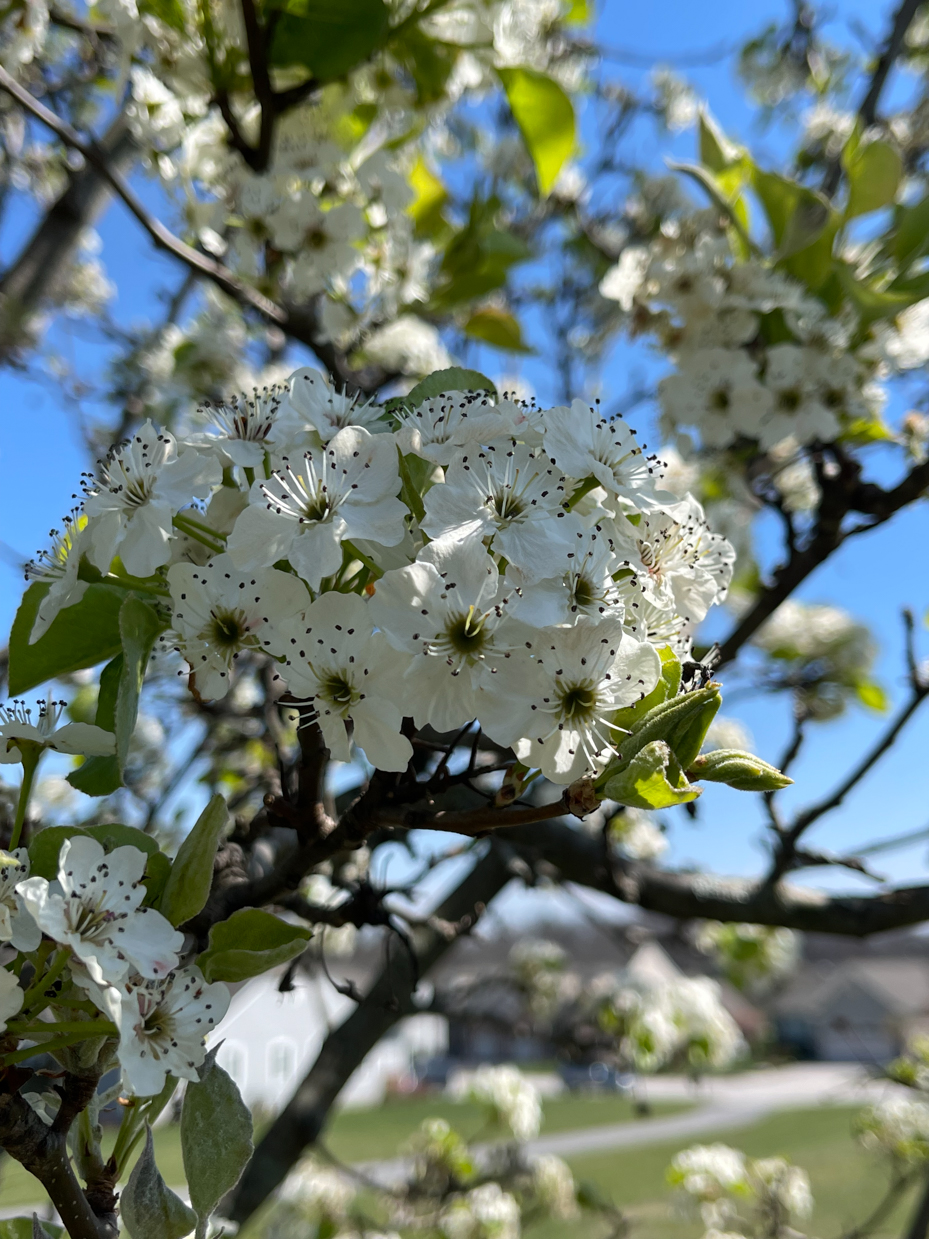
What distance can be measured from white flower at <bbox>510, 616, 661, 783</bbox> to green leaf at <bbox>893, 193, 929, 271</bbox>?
121 centimetres

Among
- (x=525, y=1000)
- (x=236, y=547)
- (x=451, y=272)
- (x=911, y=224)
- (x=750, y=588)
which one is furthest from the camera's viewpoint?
(x=525, y=1000)

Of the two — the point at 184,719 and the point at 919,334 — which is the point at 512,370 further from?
the point at 919,334

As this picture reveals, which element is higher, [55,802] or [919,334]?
[919,334]

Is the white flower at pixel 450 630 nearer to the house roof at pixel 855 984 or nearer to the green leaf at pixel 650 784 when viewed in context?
the green leaf at pixel 650 784

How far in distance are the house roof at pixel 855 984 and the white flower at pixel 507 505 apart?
3360 centimetres

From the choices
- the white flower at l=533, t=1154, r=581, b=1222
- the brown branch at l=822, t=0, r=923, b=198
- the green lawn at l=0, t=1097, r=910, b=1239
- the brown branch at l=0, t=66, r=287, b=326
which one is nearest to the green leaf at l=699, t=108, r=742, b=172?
the brown branch at l=822, t=0, r=923, b=198

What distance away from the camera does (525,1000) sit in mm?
4172

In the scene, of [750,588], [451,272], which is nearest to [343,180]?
[451,272]

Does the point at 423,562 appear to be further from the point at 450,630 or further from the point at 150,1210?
the point at 150,1210

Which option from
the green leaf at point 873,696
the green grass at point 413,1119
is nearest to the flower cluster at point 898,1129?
the green leaf at point 873,696

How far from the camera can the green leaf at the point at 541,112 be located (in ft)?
5.16

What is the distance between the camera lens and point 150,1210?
62 cm

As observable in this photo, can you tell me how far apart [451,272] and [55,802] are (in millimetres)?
3580

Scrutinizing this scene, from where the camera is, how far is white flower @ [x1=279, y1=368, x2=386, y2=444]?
0.73 meters
